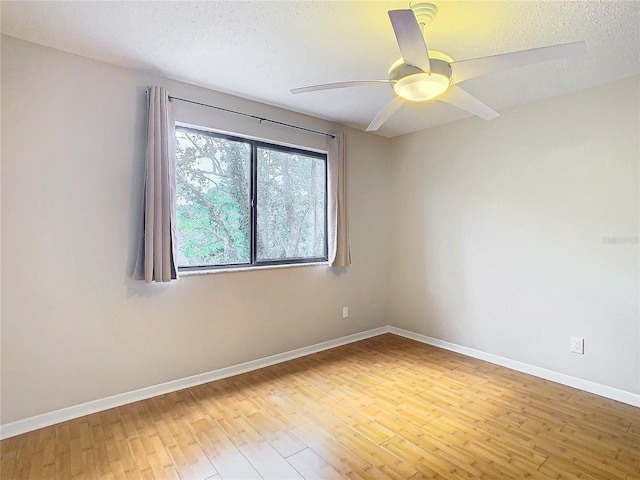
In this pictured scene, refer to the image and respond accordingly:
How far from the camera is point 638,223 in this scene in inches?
99.5

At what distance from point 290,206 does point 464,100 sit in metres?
1.86

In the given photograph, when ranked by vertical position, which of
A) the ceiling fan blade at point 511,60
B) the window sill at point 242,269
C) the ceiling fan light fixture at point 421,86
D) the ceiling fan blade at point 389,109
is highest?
the ceiling fan blade at point 389,109

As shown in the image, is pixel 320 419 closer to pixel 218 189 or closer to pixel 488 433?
pixel 488 433

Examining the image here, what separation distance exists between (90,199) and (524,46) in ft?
9.87

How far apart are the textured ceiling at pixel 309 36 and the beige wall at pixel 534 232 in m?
0.43

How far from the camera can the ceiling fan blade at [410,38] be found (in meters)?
1.32

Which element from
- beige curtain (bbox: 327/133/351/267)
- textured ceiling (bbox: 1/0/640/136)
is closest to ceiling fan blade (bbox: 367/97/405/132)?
textured ceiling (bbox: 1/0/640/136)

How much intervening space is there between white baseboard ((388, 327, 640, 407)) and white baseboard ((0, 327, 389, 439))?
1.15 m

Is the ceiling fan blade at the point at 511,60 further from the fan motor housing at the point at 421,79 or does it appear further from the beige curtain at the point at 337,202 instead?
the beige curtain at the point at 337,202

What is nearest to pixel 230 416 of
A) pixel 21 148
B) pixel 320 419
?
pixel 320 419

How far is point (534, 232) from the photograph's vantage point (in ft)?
10.0

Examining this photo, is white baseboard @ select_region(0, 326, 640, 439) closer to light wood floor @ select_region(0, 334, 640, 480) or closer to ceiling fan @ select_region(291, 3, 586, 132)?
light wood floor @ select_region(0, 334, 640, 480)

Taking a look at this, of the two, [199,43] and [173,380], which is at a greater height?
[199,43]

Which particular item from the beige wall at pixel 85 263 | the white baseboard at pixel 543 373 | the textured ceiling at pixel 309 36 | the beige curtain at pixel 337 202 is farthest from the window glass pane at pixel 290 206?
the white baseboard at pixel 543 373
